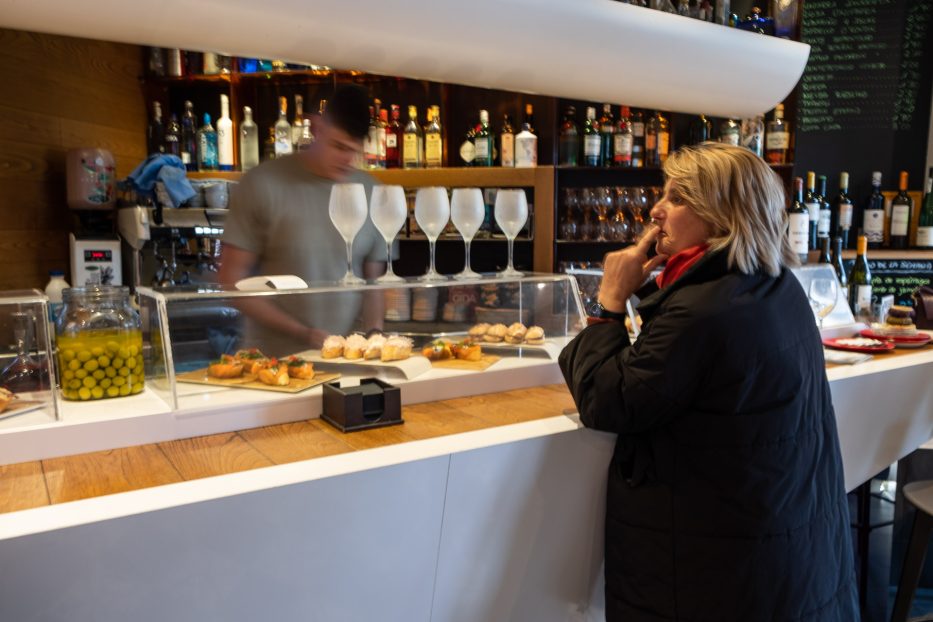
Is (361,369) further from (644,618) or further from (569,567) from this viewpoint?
(644,618)

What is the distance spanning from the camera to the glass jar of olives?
1.23m

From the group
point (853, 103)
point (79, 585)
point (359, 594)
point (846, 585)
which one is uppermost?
point (853, 103)

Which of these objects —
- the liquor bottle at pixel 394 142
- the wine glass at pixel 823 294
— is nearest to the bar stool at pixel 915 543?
the wine glass at pixel 823 294

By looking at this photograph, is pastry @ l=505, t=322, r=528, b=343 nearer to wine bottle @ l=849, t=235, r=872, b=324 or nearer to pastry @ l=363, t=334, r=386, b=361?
pastry @ l=363, t=334, r=386, b=361

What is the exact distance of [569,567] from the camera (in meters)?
1.32

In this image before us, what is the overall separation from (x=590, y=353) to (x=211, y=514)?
2.16 ft

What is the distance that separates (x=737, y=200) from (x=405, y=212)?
28.1 inches

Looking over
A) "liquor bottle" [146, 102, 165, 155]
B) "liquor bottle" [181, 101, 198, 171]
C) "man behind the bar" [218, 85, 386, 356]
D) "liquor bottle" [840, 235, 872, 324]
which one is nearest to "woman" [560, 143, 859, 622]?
"man behind the bar" [218, 85, 386, 356]

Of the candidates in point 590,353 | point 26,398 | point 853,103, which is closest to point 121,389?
point 26,398

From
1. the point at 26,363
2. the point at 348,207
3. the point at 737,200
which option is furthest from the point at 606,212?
the point at 26,363

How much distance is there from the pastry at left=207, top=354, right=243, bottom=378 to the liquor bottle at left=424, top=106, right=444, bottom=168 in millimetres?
2490

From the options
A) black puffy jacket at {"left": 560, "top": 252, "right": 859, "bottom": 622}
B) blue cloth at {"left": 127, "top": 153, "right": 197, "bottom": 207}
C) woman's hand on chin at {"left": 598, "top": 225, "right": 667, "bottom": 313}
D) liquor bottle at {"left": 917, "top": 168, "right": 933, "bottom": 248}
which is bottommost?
black puffy jacket at {"left": 560, "top": 252, "right": 859, "bottom": 622}

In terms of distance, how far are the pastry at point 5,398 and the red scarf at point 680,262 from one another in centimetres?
110

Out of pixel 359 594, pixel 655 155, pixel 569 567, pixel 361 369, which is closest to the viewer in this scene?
pixel 359 594
